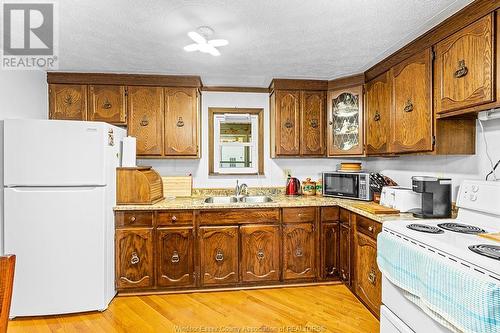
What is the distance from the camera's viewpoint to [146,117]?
9.96ft

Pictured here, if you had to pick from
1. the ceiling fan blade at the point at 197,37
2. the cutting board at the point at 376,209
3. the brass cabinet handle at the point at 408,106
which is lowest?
the cutting board at the point at 376,209

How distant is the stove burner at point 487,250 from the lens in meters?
1.16

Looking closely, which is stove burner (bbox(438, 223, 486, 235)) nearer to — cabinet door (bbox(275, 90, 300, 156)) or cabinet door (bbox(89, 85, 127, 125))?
cabinet door (bbox(275, 90, 300, 156))

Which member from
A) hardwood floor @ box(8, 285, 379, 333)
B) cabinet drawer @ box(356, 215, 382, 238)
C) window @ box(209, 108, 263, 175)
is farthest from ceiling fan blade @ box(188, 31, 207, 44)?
hardwood floor @ box(8, 285, 379, 333)

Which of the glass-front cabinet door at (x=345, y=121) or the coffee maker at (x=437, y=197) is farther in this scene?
the glass-front cabinet door at (x=345, y=121)

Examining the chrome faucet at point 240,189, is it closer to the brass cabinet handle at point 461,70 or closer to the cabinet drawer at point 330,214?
the cabinet drawer at point 330,214

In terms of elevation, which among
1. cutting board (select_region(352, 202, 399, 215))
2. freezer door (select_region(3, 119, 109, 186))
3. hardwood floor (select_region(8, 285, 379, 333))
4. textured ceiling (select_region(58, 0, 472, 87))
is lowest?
hardwood floor (select_region(8, 285, 379, 333))

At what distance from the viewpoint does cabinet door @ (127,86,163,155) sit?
3.02 meters

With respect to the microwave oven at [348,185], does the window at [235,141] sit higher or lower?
higher

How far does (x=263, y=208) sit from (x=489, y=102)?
1.89m

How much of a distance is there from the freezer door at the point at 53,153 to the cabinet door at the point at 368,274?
7.57ft

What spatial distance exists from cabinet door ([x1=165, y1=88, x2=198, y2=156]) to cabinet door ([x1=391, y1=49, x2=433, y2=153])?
2.03 metres

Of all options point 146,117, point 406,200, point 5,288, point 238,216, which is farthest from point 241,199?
point 5,288

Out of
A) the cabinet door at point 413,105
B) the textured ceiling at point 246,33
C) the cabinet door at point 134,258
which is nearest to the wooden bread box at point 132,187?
the cabinet door at point 134,258
